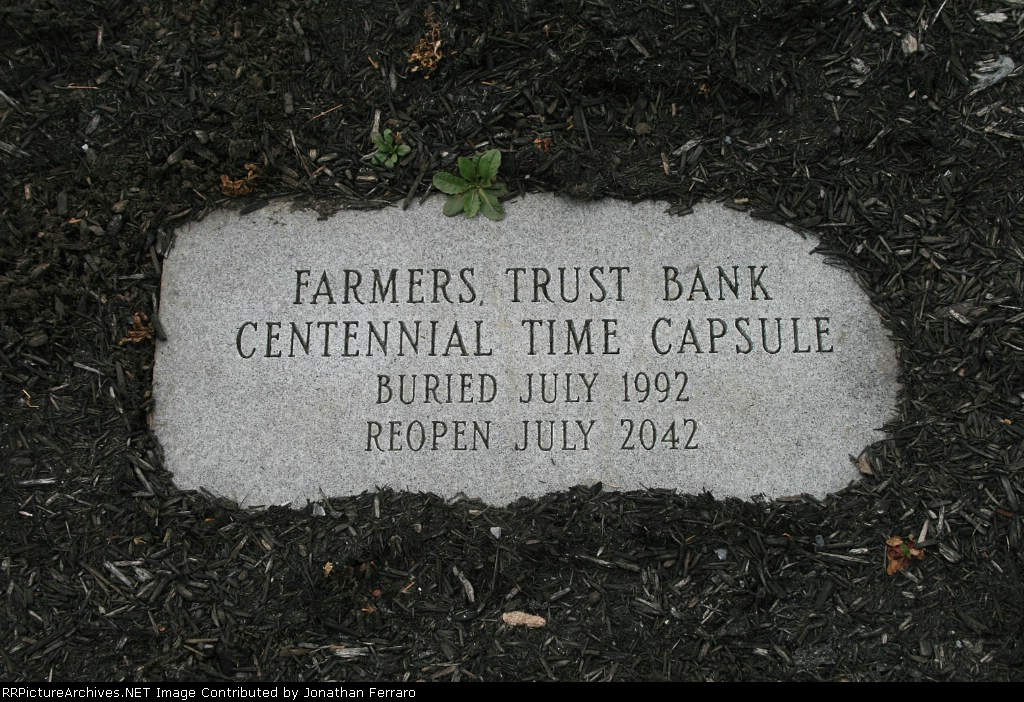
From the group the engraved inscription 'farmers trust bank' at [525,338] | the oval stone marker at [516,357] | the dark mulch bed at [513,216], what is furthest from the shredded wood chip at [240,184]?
the engraved inscription 'farmers trust bank' at [525,338]

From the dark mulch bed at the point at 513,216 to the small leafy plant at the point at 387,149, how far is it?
5 centimetres

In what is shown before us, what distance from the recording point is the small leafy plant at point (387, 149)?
3611 millimetres

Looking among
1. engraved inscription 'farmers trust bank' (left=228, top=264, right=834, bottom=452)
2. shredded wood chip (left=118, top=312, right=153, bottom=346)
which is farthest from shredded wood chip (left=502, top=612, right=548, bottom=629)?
shredded wood chip (left=118, top=312, right=153, bottom=346)

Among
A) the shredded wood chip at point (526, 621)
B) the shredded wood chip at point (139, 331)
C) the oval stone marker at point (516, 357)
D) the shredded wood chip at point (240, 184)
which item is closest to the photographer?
the shredded wood chip at point (526, 621)

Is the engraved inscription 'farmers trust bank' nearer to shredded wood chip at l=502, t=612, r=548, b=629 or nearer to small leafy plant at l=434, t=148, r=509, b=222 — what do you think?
small leafy plant at l=434, t=148, r=509, b=222

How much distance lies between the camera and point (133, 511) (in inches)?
133

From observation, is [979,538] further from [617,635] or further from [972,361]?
[617,635]

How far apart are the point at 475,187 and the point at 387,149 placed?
45 cm

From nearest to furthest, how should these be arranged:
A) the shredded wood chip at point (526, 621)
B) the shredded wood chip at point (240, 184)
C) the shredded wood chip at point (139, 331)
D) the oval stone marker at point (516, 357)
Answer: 1. the shredded wood chip at point (526, 621)
2. the oval stone marker at point (516, 357)
3. the shredded wood chip at point (139, 331)
4. the shredded wood chip at point (240, 184)

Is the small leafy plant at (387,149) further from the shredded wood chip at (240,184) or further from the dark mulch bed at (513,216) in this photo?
the shredded wood chip at (240,184)

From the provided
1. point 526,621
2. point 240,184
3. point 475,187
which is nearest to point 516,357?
point 475,187

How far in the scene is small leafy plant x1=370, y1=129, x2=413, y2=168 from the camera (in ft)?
11.8

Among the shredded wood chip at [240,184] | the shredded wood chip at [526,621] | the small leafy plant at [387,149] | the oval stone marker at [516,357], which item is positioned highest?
the small leafy plant at [387,149]

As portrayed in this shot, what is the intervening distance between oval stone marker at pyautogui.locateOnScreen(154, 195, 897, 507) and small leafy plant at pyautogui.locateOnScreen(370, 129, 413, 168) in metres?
0.24
